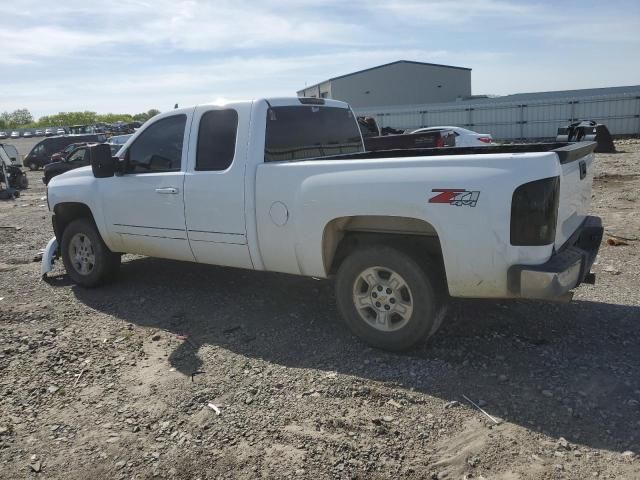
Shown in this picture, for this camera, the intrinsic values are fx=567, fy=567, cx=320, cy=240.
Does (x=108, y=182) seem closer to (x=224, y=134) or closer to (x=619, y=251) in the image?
(x=224, y=134)

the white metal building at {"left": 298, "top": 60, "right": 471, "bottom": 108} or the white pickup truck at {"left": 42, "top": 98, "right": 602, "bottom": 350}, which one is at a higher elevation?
the white metal building at {"left": 298, "top": 60, "right": 471, "bottom": 108}

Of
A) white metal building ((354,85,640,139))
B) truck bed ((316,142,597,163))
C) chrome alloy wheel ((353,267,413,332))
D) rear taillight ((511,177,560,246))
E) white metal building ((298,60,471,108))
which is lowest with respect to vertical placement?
chrome alloy wheel ((353,267,413,332))

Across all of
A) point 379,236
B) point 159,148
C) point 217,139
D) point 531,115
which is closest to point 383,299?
point 379,236

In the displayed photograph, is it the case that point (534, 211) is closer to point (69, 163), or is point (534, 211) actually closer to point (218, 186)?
point (218, 186)

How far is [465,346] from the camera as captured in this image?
453cm

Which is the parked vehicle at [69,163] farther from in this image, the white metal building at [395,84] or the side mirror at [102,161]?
the white metal building at [395,84]

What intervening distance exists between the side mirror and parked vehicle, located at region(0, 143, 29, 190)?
15015 mm

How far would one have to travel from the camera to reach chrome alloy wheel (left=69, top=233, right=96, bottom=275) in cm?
662

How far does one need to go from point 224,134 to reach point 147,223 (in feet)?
4.39

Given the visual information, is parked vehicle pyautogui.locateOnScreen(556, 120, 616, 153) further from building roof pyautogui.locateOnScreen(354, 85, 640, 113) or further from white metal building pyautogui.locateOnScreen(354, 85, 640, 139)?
building roof pyautogui.locateOnScreen(354, 85, 640, 113)

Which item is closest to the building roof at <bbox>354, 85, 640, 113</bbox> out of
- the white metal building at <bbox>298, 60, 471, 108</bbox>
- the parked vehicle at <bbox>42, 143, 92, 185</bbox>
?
the white metal building at <bbox>298, 60, 471, 108</bbox>

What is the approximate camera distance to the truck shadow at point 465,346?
3.58 m

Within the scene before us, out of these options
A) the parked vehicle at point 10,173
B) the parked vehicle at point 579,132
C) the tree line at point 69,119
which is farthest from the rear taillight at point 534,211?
the tree line at point 69,119

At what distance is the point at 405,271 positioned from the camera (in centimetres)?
417
